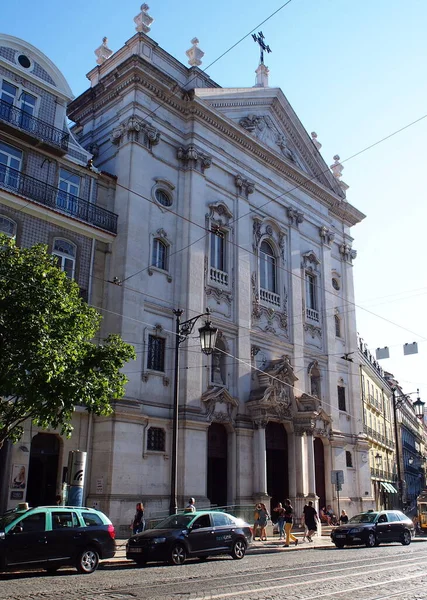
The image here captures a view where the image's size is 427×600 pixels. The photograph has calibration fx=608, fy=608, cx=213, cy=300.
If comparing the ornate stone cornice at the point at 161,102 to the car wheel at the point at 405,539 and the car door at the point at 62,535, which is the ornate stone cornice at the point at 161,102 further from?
the car wheel at the point at 405,539

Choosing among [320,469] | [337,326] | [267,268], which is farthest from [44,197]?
[337,326]

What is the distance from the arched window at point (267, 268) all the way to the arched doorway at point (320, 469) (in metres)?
9.15

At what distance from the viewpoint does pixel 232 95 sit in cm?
3394

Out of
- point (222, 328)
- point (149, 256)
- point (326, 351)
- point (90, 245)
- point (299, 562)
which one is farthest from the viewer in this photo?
point (326, 351)

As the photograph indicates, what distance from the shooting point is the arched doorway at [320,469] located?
112 ft

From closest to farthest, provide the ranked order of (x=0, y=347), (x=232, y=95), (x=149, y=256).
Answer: (x=0, y=347) → (x=149, y=256) → (x=232, y=95)

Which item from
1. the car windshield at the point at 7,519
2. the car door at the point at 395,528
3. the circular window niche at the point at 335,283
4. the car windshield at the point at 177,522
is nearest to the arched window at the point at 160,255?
the car windshield at the point at 177,522

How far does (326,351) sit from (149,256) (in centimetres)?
1477

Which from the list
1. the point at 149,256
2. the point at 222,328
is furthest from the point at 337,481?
the point at 149,256

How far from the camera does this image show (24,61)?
2542 centimetres

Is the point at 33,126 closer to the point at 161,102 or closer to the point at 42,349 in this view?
the point at 161,102

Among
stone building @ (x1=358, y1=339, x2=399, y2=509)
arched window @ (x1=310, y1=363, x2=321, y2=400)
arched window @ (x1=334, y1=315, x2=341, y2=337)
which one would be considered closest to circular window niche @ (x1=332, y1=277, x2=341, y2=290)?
arched window @ (x1=334, y1=315, x2=341, y2=337)

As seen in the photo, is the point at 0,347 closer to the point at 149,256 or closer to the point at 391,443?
the point at 149,256

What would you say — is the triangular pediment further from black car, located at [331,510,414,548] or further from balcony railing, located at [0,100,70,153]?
black car, located at [331,510,414,548]
